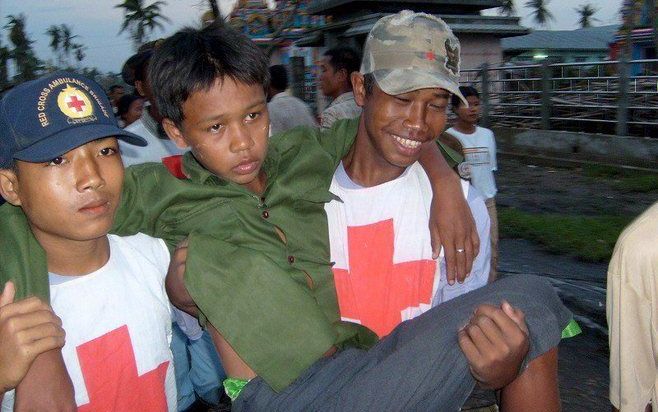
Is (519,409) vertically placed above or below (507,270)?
above

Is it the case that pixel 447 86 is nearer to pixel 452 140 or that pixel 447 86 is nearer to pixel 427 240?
pixel 427 240

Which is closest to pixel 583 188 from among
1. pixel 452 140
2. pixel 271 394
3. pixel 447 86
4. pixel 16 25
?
pixel 452 140

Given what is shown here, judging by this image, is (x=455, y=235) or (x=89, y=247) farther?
(x=455, y=235)

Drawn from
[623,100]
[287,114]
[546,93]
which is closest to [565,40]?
[546,93]

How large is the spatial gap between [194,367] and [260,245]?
2.31ft

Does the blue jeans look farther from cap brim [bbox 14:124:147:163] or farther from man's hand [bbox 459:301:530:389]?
man's hand [bbox 459:301:530:389]

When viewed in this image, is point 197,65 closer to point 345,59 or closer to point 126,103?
point 345,59

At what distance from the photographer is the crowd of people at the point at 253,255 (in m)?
1.35

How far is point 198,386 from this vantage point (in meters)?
2.25

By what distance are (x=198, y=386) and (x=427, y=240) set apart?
3.18ft

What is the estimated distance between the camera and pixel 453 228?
1837mm

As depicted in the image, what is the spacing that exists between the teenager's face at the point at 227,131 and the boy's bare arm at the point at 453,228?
0.55 metres

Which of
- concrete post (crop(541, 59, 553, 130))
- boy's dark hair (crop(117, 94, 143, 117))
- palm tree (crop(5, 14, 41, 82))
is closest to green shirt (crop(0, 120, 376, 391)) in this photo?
boy's dark hair (crop(117, 94, 143, 117))

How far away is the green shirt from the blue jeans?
0.42m
